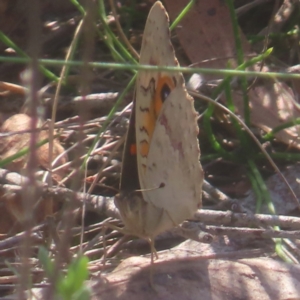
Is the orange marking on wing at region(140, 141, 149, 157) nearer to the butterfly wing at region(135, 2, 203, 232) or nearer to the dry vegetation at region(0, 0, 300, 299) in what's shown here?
the butterfly wing at region(135, 2, 203, 232)

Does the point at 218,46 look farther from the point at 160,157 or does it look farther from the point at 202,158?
the point at 160,157

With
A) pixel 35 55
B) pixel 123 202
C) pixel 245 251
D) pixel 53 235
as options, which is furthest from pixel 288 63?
pixel 35 55

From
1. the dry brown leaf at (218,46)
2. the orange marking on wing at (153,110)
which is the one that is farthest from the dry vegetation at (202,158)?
the orange marking on wing at (153,110)

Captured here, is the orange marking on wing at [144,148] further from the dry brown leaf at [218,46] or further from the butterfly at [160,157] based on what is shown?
the dry brown leaf at [218,46]

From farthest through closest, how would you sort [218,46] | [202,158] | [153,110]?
1. [218,46]
2. [202,158]
3. [153,110]

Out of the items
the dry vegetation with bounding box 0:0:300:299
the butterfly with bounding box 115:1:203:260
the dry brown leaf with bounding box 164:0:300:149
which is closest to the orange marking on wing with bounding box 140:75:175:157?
the butterfly with bounding box 115:1:203:260

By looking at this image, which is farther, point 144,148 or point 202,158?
point 202,158

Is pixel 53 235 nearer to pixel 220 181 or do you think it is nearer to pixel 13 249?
pixel 13 249

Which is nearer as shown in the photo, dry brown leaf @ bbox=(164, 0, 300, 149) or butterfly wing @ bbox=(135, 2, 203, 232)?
butterfly wing @ bbox=(135, 2, 203, 232)

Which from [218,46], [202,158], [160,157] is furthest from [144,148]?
[218,46]
